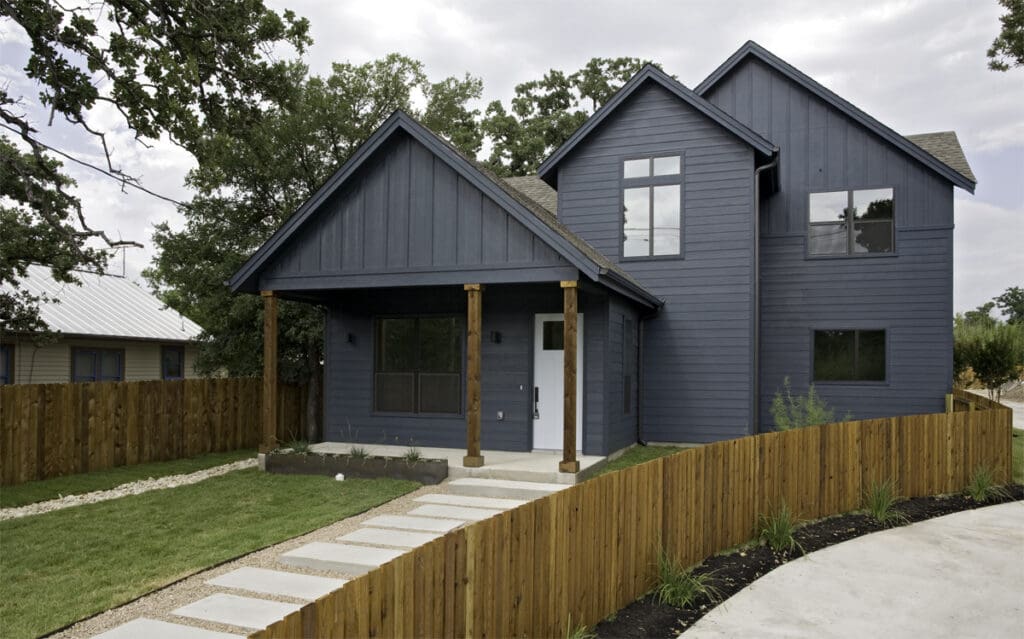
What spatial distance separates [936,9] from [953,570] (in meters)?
10.6

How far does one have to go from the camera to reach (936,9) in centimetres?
1284

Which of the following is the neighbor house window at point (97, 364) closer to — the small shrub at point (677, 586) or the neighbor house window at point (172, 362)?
the neighbor house window at point (172, 362)

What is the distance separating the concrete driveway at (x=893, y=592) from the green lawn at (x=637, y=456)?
12.6 ft

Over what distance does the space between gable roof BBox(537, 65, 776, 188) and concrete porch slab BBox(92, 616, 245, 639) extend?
10221mm

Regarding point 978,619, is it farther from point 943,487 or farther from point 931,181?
point 931,181

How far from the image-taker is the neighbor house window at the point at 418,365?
40.4 ft

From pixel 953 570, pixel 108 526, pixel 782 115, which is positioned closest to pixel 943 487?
pixel 953 570

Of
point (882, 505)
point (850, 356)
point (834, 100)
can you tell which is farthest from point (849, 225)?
point (882, 505)

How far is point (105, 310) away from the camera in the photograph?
792 inches

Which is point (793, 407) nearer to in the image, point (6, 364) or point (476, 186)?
point (476, 186)

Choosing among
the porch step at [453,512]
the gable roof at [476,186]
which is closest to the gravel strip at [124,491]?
the gable roof at [476,186]

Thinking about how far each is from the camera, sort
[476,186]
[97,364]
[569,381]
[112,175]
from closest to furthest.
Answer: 1. [112,175]
2. [569,381]
3. [476,186]
4. [97,364]

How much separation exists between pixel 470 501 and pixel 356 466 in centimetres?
239

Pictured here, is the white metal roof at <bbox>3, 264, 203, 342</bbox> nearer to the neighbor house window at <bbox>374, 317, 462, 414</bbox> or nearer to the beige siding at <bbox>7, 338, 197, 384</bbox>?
the beige siding at <bbox>7, 338, 197, 384</bbox>
